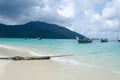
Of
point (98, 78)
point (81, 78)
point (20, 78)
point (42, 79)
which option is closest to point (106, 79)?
point (98, 78)

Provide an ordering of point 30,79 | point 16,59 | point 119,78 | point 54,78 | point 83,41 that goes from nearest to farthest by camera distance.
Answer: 1. point 30,79
2. point 54,78
3. point 119,78
4. point 16,59
5. point 83,41

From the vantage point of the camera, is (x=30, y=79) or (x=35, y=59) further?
(x=35, y=59)

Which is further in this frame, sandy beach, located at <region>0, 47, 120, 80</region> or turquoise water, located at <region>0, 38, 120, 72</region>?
turquoise water, located at <region>0, 38, 120, 72</region>

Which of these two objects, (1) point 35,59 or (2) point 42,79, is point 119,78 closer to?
(2) point 42,79

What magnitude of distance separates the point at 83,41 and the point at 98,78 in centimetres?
5366

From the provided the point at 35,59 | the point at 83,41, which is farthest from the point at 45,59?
the point at 83,41

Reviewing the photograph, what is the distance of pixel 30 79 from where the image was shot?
8.75 meters

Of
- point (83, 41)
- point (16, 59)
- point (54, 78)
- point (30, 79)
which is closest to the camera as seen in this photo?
point (30, 79)

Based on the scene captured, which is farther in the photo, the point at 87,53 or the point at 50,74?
the point at 87,53

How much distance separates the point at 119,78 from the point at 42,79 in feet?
12.7

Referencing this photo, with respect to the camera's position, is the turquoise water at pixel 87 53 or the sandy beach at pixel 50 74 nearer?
the sandy beach at pixel 50 74

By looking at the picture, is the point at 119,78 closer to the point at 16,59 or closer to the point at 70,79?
the point at 70,79

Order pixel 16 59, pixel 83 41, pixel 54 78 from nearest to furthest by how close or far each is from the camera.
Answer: pixel 54 78
pixel 16 59
pixel 83 41

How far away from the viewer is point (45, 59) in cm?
1653
